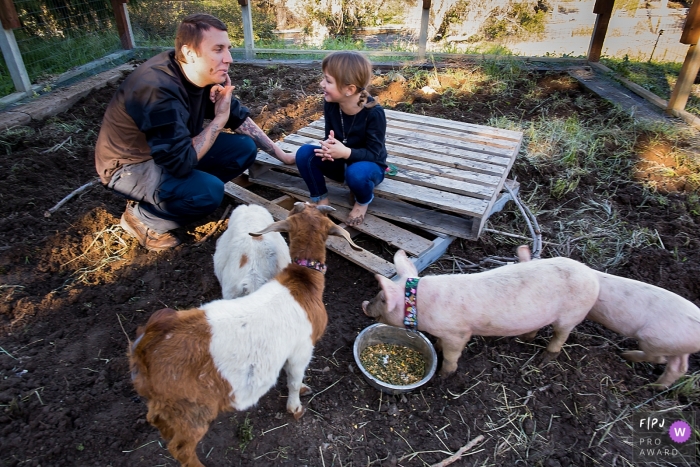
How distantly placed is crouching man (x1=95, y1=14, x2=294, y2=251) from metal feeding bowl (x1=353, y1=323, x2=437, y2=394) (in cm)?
191

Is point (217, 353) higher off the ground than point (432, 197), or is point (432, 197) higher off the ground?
point (217, 353)

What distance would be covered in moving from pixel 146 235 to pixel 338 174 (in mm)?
1891

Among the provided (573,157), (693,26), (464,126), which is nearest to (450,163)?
(464,126)

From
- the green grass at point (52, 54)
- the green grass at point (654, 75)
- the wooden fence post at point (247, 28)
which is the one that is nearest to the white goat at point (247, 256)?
the green grass at point (52, 54)

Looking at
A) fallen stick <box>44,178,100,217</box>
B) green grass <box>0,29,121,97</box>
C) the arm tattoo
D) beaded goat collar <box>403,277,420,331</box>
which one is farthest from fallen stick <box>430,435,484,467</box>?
green grass <box>0,29,121,97</box>

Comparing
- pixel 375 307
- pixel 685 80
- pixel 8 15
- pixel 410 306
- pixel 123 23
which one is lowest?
pixel 375 307

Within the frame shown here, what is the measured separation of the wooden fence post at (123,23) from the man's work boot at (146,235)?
6480mm

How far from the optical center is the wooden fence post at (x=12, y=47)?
5969 millimetres

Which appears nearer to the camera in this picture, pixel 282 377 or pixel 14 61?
pixel 282 377

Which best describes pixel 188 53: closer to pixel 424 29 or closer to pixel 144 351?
pixel 144 351

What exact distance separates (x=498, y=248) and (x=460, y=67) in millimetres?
4931

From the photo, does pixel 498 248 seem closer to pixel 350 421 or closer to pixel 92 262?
pixel 350 421

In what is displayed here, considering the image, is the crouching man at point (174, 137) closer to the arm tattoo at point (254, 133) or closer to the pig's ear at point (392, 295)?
the arm tattoo at point (254, 133)

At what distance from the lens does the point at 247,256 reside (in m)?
2.98
